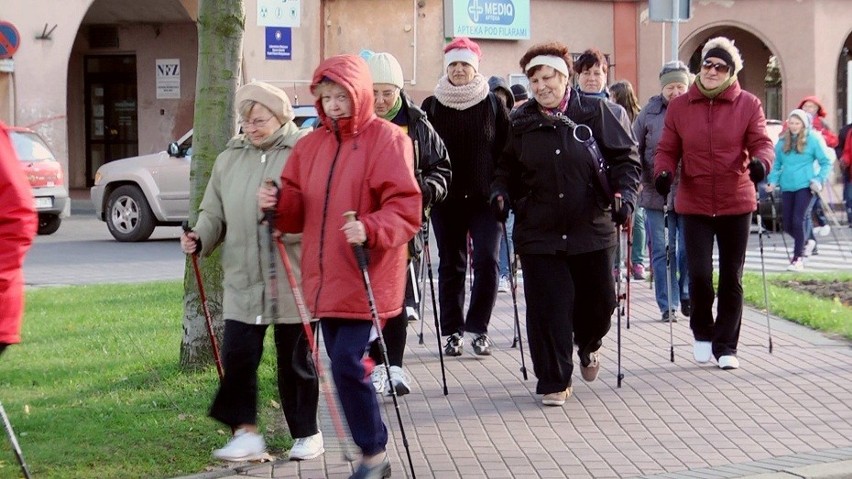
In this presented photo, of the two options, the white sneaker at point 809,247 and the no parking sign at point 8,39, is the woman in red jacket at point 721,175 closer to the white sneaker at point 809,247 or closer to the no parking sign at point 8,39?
the white sneaker at point 809,247

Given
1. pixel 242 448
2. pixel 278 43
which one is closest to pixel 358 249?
pixel 242 448

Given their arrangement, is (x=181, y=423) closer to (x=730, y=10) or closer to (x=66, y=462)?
(x=66, y=462)

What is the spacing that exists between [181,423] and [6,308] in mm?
2312

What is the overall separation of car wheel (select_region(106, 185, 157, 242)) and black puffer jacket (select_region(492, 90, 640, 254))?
13205mm

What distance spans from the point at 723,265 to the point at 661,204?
2.49 meters

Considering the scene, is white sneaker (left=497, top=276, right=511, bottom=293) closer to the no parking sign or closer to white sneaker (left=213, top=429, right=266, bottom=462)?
white sneaker (left=213, top=429, right=266, bottom=462)

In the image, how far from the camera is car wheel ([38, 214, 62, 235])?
22.5 meters

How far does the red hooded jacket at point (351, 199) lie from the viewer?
6.18 m

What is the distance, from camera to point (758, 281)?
14367 mm

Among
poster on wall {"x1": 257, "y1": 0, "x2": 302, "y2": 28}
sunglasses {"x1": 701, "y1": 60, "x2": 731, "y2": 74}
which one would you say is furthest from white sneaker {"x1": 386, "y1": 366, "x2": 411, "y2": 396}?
poster on wall {"x1": 257, "y1": 0, "x2": 302, "y2": 28}

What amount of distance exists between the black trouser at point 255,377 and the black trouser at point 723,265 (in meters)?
3.31

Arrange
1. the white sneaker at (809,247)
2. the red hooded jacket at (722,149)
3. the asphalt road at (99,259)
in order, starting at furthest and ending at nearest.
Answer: the white sneaker at (809,247)
the asphalt road at (99,259)
the red hooded jacket at (722,149)

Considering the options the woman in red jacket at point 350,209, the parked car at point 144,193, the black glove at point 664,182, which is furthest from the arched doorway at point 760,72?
the woman in red jacket at point 350,209

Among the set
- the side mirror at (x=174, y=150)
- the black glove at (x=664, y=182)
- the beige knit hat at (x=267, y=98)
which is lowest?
the black glove at (x=664, y=182)
